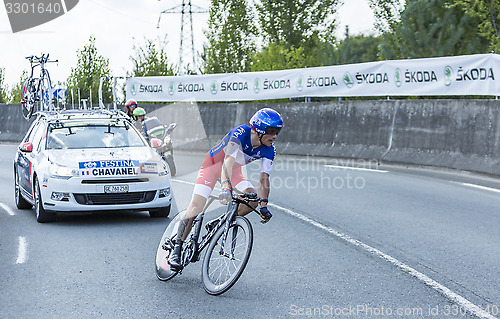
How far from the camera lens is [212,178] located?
21.1 ft

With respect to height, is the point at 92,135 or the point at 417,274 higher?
the point at 92,135

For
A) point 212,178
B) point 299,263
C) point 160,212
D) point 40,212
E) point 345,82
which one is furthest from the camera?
point 345,82

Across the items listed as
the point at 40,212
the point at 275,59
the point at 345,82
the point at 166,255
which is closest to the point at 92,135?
the point at 40,212

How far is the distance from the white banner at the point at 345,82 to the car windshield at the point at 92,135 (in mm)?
8576

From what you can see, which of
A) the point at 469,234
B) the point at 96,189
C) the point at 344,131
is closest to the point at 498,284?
the point at 469,234

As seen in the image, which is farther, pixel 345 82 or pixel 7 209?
pixel 345 82

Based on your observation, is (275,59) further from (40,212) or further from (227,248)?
(227,248)

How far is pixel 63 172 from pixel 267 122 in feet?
15.4

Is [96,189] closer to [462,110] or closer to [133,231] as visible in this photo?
[133,231]

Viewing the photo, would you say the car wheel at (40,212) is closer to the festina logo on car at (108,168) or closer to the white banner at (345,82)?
the festina logo on car at (108,168)

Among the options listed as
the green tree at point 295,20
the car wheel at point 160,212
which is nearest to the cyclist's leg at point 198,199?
the car wheel at point 160,212

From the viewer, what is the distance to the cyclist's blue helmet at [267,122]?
18.8ft

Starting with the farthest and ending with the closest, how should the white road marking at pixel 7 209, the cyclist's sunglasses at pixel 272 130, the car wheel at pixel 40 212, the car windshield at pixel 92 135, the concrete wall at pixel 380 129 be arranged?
the concrete wall at pixel 380 129, the white road marking at pixel 7 209, the car windshield at pixel 92 135, the car wheel at pixel 40 212, the cyclist's sunglasses at pixel 272 130

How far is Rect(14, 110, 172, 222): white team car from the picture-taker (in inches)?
376
